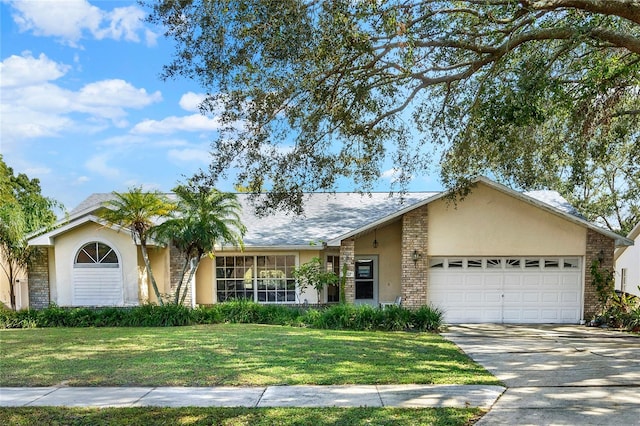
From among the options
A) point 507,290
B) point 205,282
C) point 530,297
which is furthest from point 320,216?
point 530,297

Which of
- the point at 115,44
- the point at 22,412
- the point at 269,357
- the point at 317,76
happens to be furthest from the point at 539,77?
the point at 22,412

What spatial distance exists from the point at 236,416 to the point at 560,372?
6.04 m

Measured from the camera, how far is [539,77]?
824 cm

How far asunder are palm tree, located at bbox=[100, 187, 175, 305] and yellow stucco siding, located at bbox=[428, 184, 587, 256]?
9.32 meters

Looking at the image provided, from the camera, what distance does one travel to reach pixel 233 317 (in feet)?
45.4

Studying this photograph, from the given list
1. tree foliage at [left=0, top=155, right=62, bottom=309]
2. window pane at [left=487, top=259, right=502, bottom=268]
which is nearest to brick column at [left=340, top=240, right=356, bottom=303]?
window pane at [left=487, top=259, right=502, bottom=268]

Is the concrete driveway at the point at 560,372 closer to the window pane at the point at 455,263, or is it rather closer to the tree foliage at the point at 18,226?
the window pane at the point at 455,263

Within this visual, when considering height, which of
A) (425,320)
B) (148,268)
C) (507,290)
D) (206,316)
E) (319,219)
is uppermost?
(319,219)

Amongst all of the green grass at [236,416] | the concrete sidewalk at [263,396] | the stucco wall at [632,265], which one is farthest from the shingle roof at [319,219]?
the stucco wall at [632,265]

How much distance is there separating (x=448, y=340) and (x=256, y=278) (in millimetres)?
8025

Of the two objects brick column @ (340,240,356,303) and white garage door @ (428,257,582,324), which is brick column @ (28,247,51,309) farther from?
white garage door @ (428,257,582,324)

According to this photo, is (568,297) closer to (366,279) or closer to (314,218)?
(366,279)

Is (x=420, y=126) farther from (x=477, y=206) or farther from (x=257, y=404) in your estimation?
(x=257, y=404)

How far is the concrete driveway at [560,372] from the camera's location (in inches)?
219
